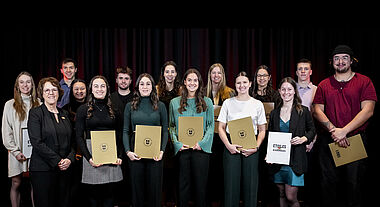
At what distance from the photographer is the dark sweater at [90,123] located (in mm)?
3332

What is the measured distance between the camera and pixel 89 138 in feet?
11.2

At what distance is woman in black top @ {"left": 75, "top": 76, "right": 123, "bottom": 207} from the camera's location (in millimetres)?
3316

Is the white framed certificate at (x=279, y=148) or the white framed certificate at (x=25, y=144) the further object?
the white framed certificate at (x=25, y=144)

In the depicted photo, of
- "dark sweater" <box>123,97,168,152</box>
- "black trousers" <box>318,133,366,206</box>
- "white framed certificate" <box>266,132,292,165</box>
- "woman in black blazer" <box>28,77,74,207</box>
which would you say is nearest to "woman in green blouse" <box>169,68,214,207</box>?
"dark sweater" <box>123,97,168,152</box>

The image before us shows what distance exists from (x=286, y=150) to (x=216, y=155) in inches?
45.7

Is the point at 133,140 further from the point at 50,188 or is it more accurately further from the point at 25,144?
the point at 25,144

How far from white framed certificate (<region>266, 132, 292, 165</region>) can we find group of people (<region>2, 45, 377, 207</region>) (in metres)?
0.10

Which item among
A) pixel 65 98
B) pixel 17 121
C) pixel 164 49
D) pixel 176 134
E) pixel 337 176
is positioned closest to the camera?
pixel 176 134

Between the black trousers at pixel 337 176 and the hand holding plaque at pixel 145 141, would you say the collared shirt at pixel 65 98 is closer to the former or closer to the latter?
the hand holding plaque at pixel 145 141

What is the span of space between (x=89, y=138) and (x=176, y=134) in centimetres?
96

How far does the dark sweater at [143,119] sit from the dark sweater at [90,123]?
17 centimetres

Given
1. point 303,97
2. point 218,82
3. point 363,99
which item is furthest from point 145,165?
point 363,99

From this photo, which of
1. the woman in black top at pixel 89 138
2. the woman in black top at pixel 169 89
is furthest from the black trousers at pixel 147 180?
the woman in black top at pixel 169 89

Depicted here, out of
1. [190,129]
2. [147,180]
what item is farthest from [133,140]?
[190,129]
